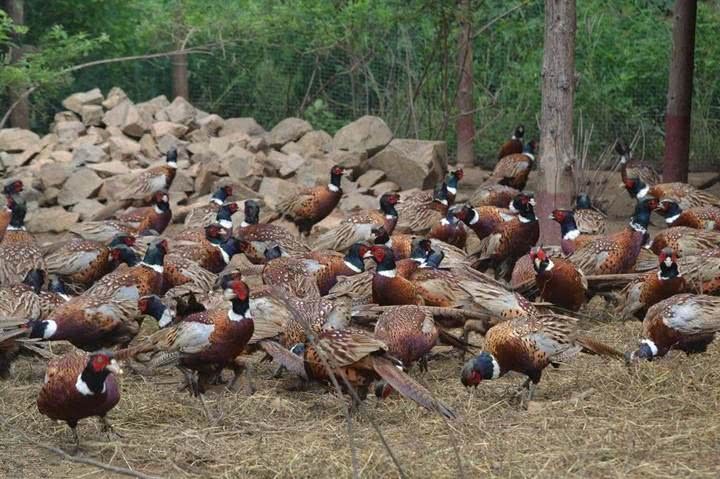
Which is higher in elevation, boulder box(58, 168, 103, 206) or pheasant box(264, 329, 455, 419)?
pheasant box(264, 329, 455, 419)

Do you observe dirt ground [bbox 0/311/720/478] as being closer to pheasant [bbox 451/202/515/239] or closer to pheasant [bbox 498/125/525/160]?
pheasant [bbox 451/202/515/239]

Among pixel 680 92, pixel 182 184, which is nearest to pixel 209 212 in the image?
pixel 182 184

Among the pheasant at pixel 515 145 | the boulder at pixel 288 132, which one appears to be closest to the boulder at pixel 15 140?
the boulder at pixel 288 132

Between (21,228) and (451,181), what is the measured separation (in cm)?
443

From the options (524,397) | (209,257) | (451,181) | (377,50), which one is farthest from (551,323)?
(377,50)

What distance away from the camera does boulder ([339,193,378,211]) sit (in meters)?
13.4

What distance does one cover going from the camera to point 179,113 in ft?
52.0

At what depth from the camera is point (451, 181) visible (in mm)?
12141

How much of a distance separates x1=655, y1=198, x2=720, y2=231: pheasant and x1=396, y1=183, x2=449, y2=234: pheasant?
2042 mm

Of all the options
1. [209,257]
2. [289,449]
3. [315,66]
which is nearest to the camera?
[289,449]

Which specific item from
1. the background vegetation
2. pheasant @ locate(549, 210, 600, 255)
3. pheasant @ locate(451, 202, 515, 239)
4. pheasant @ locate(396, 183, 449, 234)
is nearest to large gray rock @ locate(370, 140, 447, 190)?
the background vegetation

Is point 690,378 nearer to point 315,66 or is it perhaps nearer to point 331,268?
point 331,268

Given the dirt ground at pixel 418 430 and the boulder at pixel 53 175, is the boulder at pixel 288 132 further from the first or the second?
the dirt ground at pixel 418 430

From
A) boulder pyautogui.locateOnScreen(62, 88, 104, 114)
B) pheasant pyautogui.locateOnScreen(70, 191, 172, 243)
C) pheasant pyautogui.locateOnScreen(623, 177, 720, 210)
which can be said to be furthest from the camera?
boulder pyautogui.locateOnScreen(62, 88, 104, 114)
